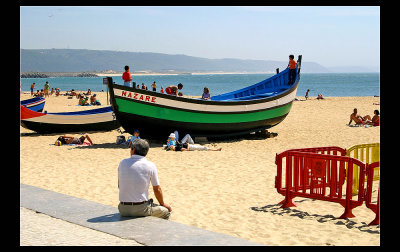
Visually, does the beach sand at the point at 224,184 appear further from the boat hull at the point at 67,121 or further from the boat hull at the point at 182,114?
the boat hull at the point at 182,114

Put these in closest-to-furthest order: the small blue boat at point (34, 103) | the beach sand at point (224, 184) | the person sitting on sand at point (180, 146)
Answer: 1. the beach sand at point (224, 184)
2. the person sitting on sand at point (180, 146)
3. the small blue boat at point (34, 103)

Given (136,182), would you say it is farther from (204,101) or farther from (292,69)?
(292,69)

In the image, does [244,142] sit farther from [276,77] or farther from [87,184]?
[87,184]

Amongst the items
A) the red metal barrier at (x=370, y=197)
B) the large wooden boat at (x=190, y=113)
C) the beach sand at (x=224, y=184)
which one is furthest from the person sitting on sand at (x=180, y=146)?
the red metal barrier at (x=370, y=197)

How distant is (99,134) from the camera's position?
20.1 metres

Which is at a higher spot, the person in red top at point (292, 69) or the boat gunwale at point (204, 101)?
the person in red top at point (292, 69)

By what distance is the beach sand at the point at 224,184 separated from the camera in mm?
7023

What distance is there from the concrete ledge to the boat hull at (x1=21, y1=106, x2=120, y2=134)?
12071mm

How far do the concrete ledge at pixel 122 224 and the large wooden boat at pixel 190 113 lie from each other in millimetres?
7668

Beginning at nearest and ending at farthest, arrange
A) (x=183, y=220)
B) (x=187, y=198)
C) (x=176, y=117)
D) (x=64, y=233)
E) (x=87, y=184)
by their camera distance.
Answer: (x=64, y=233)
(x=183, y=220)
(x=187, y=198)
(x=87, y=184)
(x=176, y=117)

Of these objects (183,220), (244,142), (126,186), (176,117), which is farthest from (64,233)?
(244,142)

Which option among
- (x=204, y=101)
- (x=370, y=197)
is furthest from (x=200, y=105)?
(x=370, y=197)

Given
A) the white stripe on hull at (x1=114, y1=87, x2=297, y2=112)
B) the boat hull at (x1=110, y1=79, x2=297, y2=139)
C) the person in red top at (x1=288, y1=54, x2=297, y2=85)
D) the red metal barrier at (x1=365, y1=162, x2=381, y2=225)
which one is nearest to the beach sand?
the red metal barrier at (x1=365, y1=162, x2=381, y2=225)

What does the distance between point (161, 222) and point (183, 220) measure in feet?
3.52
